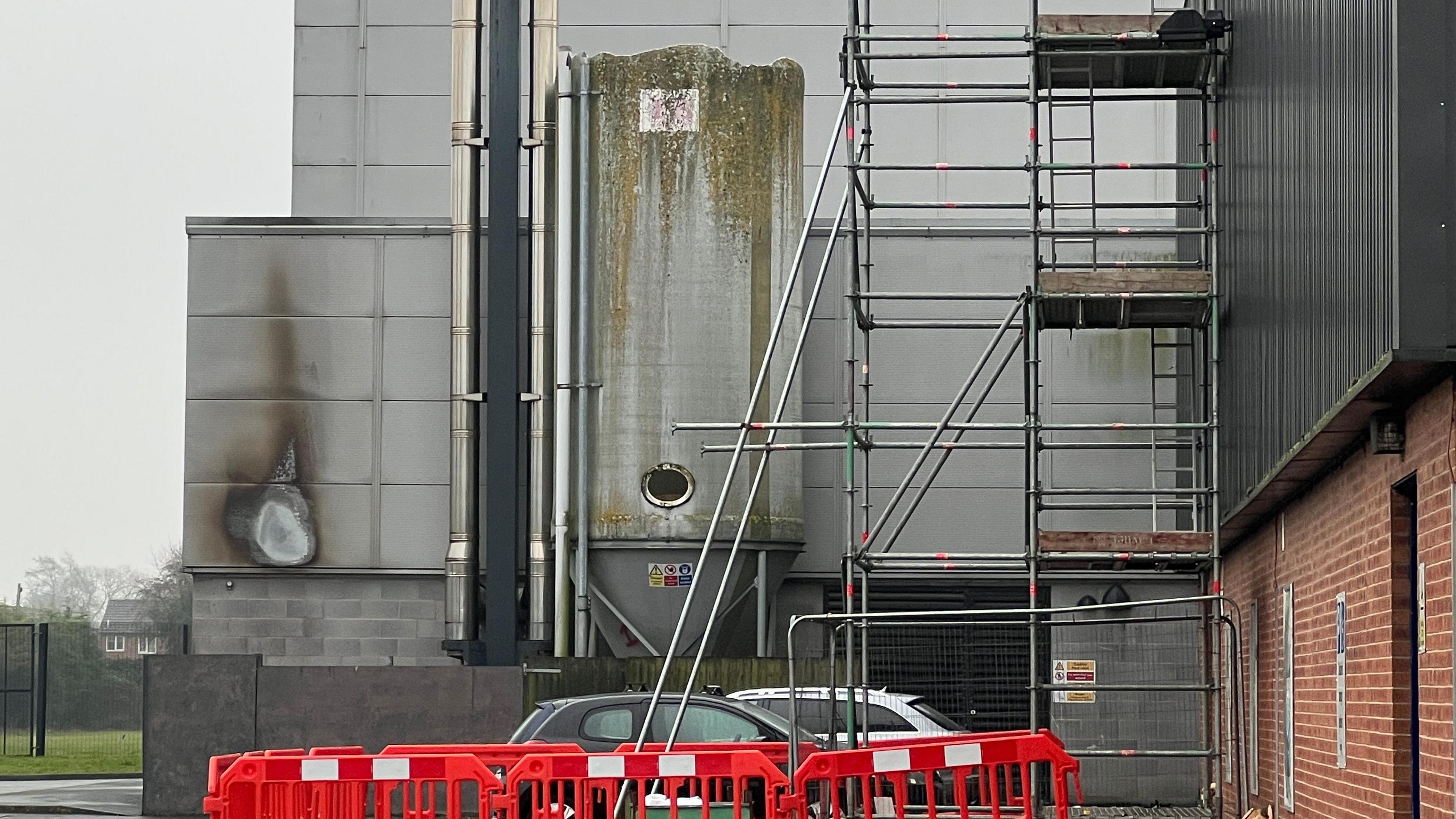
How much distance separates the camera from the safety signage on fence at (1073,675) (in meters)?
21.0

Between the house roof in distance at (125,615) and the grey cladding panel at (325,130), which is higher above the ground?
the grey cladding panel at (325,130)

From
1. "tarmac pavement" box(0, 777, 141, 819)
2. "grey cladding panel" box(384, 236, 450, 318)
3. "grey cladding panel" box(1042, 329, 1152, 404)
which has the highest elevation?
"grey cladding panel" box(384, 236, 450, 318)

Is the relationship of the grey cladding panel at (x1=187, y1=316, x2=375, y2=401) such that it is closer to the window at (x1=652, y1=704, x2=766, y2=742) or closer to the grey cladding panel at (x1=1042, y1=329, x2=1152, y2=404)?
the window at (x1=652, y1=704, x2=766, y2=742)

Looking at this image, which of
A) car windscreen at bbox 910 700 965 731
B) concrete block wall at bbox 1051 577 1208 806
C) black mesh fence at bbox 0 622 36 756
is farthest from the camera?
black mesh fence at bbox 0 622 36 756

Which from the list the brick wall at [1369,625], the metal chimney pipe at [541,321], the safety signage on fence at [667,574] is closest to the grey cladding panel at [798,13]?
the metal chimney pipe at [541,321]

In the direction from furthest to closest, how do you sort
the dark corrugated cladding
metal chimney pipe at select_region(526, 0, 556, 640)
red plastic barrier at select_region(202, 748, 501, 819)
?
metal chimney pipe at select_region(526, 0, 556, 640) < red plastic barrier at select_region(202, 748, 501, 819) < the dark corrugated cladding

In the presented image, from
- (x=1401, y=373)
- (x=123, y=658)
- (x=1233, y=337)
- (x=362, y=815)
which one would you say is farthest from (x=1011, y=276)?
(x=123, y=658)

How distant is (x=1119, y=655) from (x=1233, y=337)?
7913mm

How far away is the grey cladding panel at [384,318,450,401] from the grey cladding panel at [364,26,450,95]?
18.8 ft

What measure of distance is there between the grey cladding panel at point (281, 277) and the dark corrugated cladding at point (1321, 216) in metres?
11.5

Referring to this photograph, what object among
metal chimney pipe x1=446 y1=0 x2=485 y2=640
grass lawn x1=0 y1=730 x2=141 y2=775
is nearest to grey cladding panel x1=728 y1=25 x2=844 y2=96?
metal chimney pipe x1=446 y1=0 x2=485 y2=640

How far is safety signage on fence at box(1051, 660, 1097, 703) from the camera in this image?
20969 millimetres

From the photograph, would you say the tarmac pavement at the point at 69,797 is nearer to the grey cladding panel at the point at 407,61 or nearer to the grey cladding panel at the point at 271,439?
the grey cladding panel at the point at 271,439

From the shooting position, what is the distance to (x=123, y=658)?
223ft
